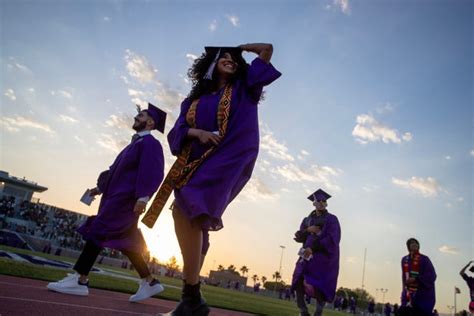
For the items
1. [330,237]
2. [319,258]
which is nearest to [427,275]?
[330,237]

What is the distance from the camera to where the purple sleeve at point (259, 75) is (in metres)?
3.01

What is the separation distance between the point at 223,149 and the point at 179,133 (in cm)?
43

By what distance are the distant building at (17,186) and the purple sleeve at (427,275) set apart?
288 ft

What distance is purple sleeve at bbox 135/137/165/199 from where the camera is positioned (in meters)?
4.46

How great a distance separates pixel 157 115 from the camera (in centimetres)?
531

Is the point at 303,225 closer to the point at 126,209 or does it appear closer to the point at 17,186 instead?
the point at 126,209

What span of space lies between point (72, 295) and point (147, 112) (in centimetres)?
249

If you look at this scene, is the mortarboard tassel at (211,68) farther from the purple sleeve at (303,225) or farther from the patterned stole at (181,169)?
the purple sleeve at (303,225)

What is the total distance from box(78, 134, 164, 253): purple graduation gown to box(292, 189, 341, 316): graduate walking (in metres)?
3.34

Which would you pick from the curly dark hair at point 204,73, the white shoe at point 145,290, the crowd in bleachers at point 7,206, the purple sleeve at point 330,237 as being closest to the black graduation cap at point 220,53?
the curly dark hair at point 204,73

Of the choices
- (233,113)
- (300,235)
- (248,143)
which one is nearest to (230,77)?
(233,113)

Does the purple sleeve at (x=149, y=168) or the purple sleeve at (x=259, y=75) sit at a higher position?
the purple sleeve at (x=259, y=75)

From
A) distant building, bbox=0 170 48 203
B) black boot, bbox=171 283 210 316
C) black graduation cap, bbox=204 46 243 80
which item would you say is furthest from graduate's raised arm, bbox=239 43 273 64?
distant building, bbox=0 170 48 203

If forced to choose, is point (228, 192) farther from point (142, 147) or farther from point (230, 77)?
point (142, 147)
